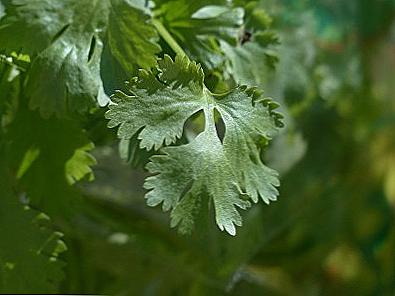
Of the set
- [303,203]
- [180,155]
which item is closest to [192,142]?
[180,155]

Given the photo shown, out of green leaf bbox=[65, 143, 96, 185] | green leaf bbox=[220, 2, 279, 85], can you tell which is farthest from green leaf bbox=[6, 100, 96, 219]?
green leaf bbox=[220, 2, 279, 85]

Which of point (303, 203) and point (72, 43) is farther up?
point (72, 43)

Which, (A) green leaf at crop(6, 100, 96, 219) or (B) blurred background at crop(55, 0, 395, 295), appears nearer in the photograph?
(A) green leaf at crop(6, 100, 96, 219)

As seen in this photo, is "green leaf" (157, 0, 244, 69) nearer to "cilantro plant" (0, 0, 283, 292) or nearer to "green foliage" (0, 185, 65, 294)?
"cilantro plant" (0, 0, 283, 292)

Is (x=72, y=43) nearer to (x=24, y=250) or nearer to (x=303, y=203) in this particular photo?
(x=24, y=250)

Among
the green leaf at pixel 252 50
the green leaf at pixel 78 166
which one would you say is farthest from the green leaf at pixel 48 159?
the green leaf at pixel 252 50
